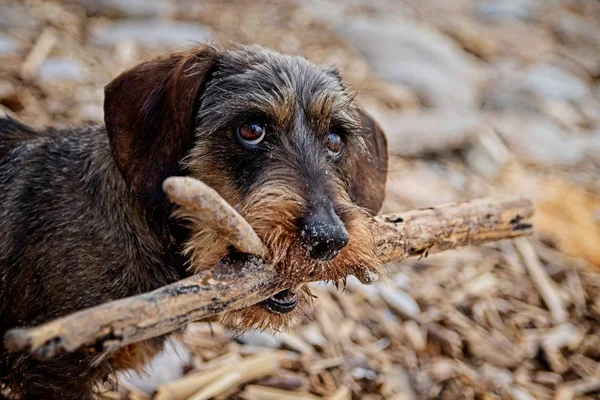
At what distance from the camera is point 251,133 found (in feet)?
9.73

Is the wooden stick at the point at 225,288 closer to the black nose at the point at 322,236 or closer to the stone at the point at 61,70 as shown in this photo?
the black nose at the point at 322,236

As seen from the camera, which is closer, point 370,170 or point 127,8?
point 370,170

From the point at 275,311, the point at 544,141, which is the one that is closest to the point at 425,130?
the point at 544,141

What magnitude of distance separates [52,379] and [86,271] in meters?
0.44

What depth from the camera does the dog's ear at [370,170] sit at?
3489 mm

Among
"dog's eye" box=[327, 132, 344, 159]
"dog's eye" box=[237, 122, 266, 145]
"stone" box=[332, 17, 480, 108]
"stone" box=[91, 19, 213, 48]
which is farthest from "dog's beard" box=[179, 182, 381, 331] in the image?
"stone" box=[332, 17, 480, 108]

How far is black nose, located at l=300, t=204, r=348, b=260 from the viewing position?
2.42 meters

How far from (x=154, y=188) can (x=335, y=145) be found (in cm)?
82

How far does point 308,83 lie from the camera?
3.19 m

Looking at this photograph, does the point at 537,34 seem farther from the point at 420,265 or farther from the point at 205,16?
the point at 420,265

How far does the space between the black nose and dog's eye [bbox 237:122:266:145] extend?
596mm

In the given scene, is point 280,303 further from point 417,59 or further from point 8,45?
point 417,59

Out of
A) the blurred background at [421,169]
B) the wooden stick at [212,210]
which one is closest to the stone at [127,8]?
the blurred background at [421,169]

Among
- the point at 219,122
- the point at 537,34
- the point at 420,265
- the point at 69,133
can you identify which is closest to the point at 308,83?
the point at 219,122
